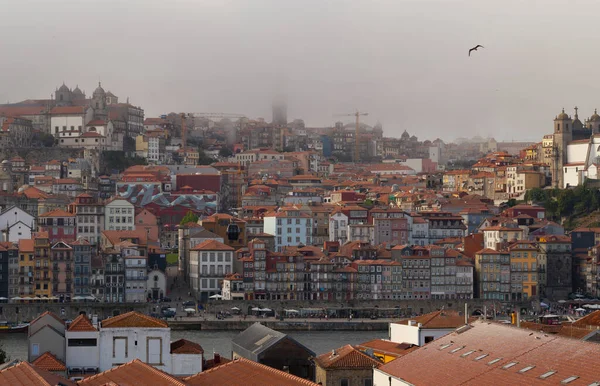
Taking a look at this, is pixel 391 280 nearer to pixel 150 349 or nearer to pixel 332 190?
pixel 332 190

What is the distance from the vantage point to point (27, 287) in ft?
244

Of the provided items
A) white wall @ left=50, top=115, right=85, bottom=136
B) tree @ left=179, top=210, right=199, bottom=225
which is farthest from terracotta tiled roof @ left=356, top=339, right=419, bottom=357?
white wall @ left=50, top=115, right=85, bottom=136

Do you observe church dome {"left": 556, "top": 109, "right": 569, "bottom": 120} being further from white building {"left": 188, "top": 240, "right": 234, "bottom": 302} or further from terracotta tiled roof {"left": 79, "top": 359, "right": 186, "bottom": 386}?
terracotta tiled roof {"left": 79, "top": 359, "right": 186, "bottom": 386}

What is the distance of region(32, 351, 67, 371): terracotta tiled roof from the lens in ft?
99.7

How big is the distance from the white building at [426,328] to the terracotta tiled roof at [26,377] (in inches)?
497

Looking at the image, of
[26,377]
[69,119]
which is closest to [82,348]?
[26,377]

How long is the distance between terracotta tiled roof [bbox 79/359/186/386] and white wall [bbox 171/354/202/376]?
13.5 feet

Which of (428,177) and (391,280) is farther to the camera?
(428,177)

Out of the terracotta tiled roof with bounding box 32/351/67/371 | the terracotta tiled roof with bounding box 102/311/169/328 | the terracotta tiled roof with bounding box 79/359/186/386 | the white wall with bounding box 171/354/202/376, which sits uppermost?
the terracotta tiled roof with bounding box 102/311/169/328

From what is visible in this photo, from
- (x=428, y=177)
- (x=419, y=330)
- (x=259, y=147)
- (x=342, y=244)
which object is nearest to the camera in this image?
(x=419, y=330)

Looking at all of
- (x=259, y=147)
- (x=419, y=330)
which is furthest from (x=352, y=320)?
(x=259, y=147)

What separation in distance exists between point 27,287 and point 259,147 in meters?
69.2

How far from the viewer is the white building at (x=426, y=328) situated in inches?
1442

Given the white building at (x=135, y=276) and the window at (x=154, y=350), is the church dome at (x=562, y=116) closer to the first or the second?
the white building at (x=135, y=276)
